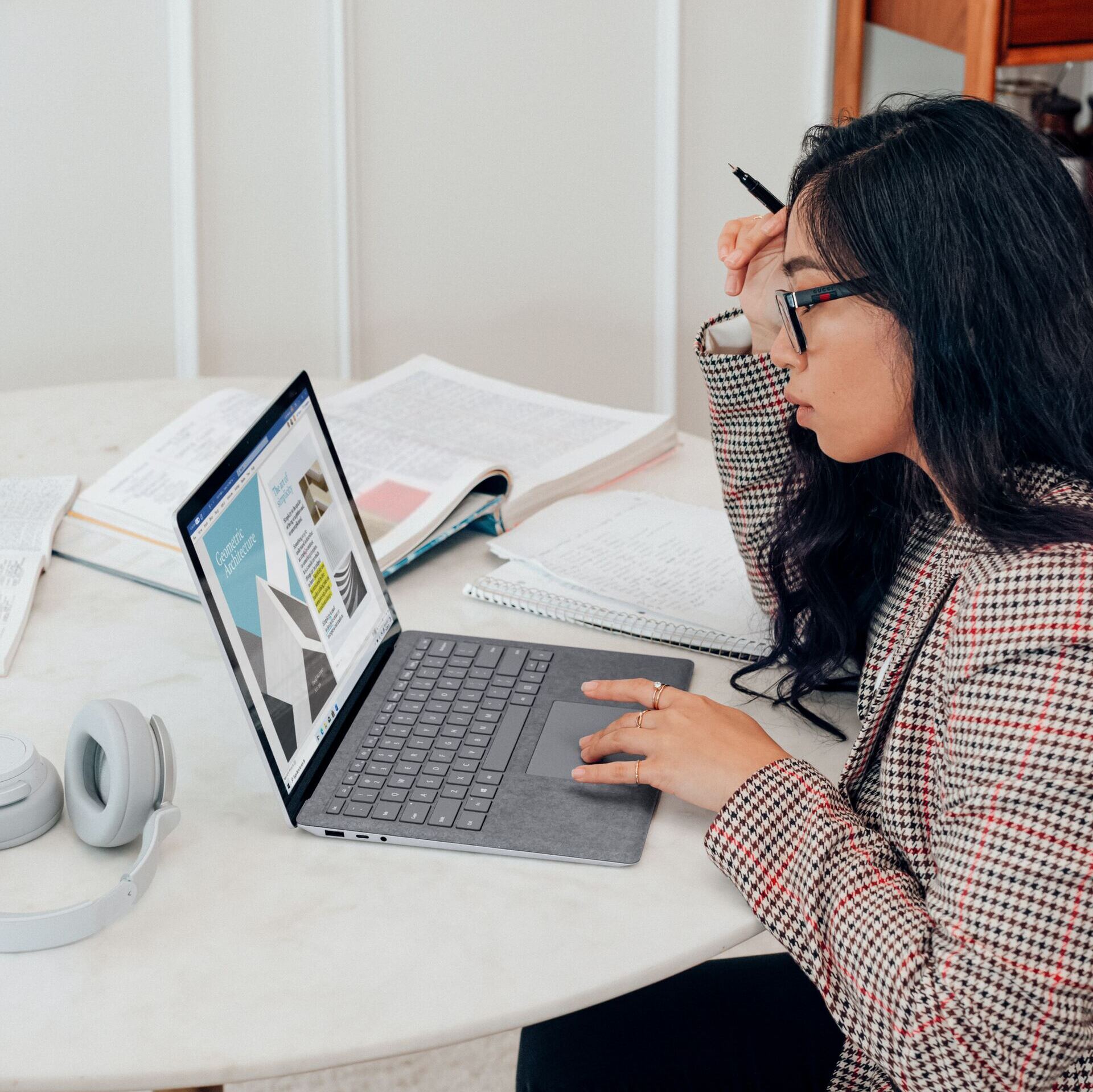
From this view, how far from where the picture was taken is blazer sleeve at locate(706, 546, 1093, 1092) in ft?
2.19

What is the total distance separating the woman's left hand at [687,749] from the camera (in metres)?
0.83

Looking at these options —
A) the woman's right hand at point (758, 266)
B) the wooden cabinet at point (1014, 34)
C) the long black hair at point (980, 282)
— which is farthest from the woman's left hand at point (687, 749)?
the wooden cabinet at point (1014, 34)

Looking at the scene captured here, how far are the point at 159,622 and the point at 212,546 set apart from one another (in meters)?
0.36

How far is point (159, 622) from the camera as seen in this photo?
114 cm

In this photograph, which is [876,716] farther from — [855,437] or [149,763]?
[149,763]

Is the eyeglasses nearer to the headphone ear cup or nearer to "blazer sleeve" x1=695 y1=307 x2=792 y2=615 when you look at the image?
"blazer sleeve" x1=695 y1=307 x2=792 y2=615

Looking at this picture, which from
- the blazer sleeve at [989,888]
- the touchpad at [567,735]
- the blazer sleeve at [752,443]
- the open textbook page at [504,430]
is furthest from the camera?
the open textbook page at [504,430]

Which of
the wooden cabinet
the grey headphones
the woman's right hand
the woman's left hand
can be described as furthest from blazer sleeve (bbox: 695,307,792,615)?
the wooden cabinet

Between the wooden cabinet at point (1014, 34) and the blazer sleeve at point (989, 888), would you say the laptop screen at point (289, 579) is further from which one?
the wooden cabinet at point (1014, 34)

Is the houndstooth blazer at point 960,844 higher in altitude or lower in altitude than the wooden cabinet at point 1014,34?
lower

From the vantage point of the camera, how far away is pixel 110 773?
0.79 metres

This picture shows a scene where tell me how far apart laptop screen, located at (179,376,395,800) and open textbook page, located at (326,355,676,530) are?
28 centimetres

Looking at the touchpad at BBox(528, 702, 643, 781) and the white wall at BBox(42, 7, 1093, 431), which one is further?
the white wall at BBox(42, 7, 1093, 431)

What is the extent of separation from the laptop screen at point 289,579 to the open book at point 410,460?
0.17 metres
